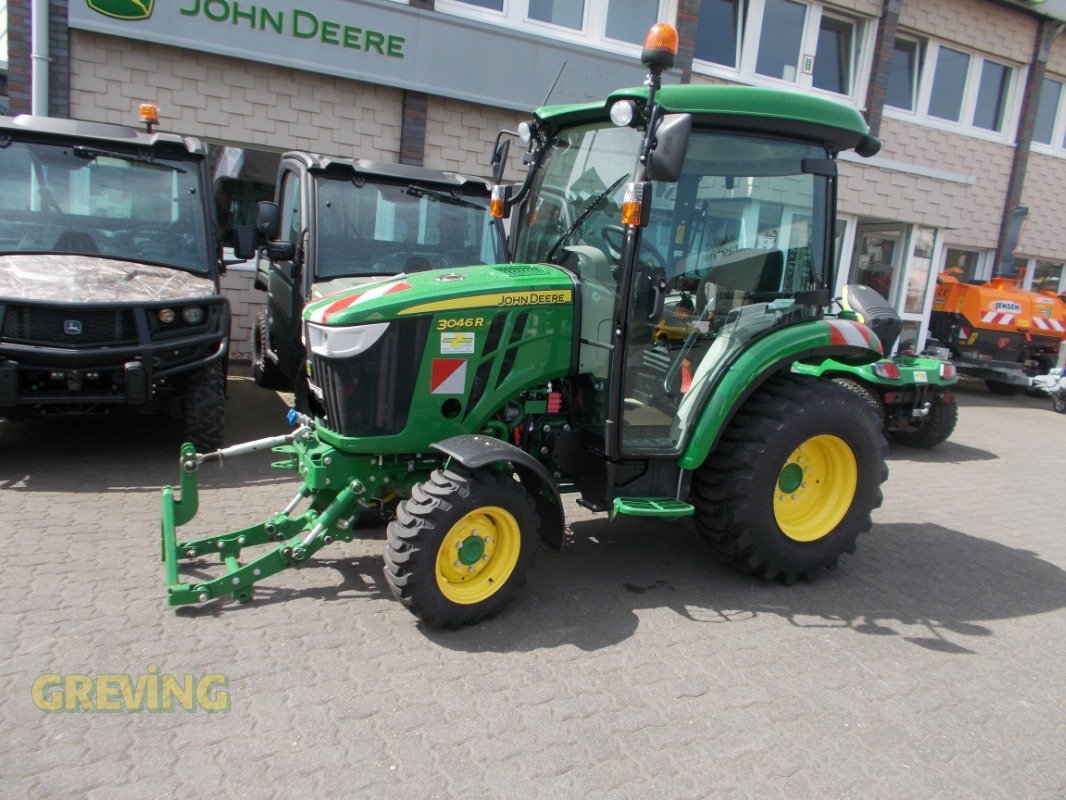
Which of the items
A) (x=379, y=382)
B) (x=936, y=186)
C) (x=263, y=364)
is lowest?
(x=263, y=364)

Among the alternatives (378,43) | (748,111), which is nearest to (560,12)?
(378,43)

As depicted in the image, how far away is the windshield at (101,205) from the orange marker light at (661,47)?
391 cm

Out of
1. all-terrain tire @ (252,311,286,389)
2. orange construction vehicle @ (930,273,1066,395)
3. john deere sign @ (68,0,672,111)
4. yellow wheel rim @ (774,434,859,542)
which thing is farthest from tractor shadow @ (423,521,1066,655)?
orange construction vehicle @ (930,273,1066,395)

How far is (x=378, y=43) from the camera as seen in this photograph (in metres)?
9.02

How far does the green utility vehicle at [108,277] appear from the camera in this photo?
505 centimetres

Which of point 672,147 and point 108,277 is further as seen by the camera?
point 108,277

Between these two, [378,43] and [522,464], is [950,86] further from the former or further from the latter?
[522,464]

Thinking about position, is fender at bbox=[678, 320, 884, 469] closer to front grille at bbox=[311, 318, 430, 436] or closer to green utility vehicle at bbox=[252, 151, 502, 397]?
front grille at bbox=[311, 318, 430, 436]

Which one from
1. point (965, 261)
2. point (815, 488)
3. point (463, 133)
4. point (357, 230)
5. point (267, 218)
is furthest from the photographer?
point (965, 261)

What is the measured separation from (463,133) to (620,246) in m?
6.50

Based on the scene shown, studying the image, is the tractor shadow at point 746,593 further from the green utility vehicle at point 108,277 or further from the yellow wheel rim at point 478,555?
the green utility vehicle at point 108,277

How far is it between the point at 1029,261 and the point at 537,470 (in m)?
15.2

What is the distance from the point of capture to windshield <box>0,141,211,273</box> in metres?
5.68

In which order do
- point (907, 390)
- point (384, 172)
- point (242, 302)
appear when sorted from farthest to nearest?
point (242, 302), point (907, 390), point (384, 172)
